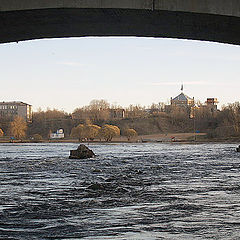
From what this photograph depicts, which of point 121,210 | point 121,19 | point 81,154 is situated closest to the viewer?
point 121,19

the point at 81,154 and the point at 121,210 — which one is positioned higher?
the point at 81,154

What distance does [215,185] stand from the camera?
2411 centimetres

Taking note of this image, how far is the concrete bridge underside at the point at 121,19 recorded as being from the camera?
1081 cm

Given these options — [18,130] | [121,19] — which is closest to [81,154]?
[121,19]

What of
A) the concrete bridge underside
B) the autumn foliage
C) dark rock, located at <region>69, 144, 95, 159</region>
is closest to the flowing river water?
the concrete bridge underside

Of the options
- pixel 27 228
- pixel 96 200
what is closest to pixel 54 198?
pixel 96 200

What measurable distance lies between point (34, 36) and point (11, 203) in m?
7.08

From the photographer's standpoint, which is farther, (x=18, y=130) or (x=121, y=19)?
(x=18, y=130)

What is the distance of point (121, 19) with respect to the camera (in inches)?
471

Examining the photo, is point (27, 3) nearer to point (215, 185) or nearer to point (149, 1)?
point (149, 1)

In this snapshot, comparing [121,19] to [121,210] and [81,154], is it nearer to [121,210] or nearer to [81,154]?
[121,210]

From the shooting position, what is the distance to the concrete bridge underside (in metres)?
10.8

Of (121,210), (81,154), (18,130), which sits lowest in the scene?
(121,210)

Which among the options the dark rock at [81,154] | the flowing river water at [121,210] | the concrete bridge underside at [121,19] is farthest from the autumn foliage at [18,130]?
the concrete bridge underside at [121,19]
